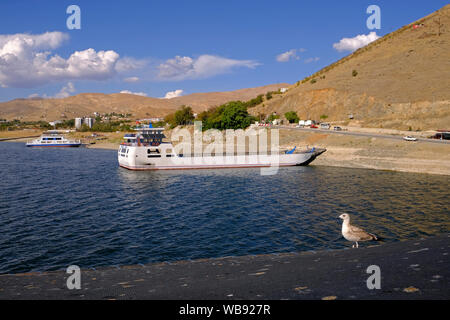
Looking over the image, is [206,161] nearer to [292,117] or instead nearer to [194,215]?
[194,215]

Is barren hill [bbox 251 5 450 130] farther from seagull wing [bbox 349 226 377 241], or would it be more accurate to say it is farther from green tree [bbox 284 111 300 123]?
seagull wing [bbox 349 226 377 241]

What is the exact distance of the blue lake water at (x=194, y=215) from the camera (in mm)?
20641

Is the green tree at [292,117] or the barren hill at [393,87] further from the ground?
the barren hill at [393,87]

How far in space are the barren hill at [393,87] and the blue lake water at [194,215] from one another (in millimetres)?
50118

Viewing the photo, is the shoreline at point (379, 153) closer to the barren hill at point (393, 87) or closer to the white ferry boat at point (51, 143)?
the barren hill at point (393, 87)

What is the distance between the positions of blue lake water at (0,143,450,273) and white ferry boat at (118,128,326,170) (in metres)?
13.5

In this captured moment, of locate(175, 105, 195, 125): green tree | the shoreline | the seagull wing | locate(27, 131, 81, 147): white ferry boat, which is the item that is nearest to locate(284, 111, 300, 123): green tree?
the shoreline

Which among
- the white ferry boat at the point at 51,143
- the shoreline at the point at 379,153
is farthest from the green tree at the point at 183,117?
the shoreline at the point at 379,153

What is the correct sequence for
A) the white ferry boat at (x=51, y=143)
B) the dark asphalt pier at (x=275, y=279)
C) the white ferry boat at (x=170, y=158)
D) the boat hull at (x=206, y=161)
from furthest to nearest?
the white ferry boat at (x=51, y=143), the white ferry boat at (x=170, y=158), the boat hull at (x=206, y=161), the dark asphalt pier at (x=275, y=279)

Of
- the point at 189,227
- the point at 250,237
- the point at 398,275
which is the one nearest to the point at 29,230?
the point at 189,227

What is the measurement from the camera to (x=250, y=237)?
23141 millimetres

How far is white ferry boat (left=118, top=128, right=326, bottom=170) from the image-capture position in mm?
64750
